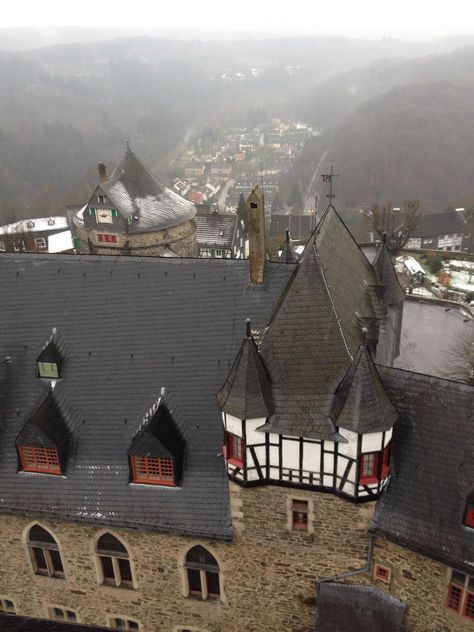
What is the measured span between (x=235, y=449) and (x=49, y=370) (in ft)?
20.3

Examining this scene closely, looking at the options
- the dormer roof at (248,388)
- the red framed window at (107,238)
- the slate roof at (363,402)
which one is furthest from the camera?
the red framed window at (107,238)

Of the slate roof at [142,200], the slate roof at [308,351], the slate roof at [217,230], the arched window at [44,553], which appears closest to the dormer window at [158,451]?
the slate roof at [308,351]

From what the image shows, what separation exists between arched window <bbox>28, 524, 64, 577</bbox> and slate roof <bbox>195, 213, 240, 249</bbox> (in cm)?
3811

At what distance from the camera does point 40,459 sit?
51.7 feet

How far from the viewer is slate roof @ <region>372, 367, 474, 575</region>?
42.4ft

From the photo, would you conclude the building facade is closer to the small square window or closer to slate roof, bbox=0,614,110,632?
the small square window

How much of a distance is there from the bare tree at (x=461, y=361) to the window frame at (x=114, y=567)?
18.9m

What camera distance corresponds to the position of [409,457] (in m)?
13.7

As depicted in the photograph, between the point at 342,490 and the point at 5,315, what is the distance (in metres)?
10.9

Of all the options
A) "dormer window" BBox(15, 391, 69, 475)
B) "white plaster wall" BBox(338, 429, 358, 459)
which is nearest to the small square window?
"white plaster wall" BBox(338, 429, 358, 459)

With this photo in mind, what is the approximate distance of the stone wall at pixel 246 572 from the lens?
542 inches

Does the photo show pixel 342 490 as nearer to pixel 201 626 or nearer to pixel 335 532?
pixel 335 532

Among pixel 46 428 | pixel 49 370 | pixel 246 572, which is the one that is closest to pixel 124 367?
pixel 49 370

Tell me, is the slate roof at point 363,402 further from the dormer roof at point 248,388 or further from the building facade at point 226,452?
the dormer roof at point 248,388
